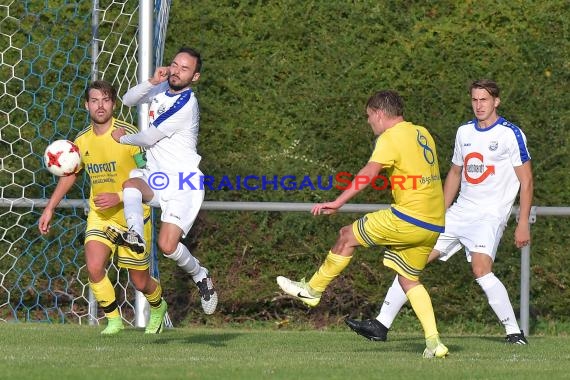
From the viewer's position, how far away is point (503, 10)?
11688 millimetres

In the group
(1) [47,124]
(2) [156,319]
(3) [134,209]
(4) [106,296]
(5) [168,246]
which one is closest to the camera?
(3) [134,209]

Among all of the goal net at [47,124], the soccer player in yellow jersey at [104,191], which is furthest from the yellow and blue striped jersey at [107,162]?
the goal net at [47,124]

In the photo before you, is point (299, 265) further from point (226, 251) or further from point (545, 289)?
point (545, 289)

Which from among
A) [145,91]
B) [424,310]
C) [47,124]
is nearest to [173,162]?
[145,91]

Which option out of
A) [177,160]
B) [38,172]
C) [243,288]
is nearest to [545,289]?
[243,288]

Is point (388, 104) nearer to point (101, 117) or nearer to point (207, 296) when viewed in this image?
point (207, 296)

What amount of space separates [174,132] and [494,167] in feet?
8.09

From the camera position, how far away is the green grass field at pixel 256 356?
7203 millimetres

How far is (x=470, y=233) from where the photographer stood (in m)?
9.56

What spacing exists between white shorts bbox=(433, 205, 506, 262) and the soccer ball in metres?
2.84

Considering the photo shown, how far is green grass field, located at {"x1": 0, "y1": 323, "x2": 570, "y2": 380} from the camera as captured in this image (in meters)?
7.20

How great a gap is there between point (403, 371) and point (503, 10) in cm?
528

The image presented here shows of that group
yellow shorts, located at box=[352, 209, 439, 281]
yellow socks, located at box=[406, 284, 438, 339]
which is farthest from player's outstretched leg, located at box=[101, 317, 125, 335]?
yellow socks, located at box=[406, 284, 438, 339]

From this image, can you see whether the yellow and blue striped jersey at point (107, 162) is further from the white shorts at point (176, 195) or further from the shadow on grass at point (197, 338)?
the shadow on grass at point (197, 338)
